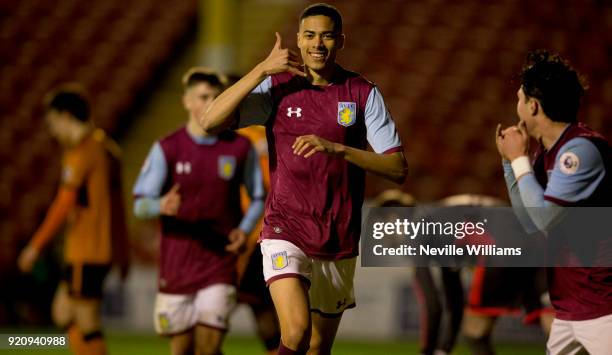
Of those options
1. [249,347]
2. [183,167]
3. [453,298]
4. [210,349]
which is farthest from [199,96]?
[249,347]

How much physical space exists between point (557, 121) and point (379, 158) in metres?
0.73

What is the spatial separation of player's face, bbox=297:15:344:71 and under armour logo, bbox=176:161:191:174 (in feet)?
5.42

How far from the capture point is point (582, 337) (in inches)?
169

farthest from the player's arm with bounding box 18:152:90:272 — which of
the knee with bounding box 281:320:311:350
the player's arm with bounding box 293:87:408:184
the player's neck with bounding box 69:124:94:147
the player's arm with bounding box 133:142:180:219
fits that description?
the knee with bounding box 281:320:311:350

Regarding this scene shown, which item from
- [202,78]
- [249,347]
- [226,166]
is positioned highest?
[202,78]

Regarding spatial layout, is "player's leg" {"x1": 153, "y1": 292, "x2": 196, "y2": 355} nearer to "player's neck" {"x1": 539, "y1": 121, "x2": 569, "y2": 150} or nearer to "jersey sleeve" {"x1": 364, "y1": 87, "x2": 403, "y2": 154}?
"jersey sleeve" {"x1": 364, "y1": 87, "x2": 403, "y2": 154}

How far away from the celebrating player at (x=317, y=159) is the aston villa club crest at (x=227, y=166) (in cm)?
142

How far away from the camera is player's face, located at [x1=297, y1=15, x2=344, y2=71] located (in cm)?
470

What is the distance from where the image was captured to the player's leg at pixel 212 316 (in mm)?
6066

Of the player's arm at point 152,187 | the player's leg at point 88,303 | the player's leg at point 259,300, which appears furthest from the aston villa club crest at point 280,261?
the player's leg at point 88,303

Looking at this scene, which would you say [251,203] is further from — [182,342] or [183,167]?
[182,342]

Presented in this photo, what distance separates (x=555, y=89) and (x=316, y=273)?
1271 mm

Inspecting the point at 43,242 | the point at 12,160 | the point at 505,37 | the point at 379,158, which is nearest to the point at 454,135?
the point at 505,37

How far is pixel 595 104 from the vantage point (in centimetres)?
1243
